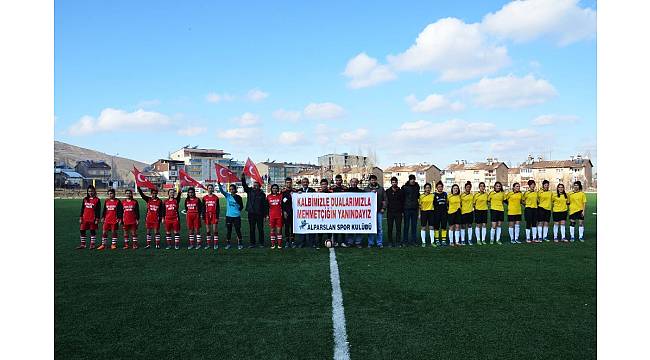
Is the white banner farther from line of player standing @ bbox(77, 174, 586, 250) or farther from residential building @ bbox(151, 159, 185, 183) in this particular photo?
residential building @ bbox(151, 159, 185, 183)

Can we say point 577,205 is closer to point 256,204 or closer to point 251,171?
point 256,204

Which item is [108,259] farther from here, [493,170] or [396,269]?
[493,170]

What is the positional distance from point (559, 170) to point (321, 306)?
108m

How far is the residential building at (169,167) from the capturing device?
12281 centimetres

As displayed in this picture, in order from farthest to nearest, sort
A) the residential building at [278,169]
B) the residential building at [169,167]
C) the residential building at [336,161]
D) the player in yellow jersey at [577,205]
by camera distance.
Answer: the residential building at [278,169] → the residential building at [169,167] → the residential building at [336,161] → the player in yellow jersey at [577,205]

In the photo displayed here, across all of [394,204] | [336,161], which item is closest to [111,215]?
[394,204]

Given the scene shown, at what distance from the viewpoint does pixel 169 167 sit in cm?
12450

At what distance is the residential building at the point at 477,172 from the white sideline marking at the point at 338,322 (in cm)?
9735


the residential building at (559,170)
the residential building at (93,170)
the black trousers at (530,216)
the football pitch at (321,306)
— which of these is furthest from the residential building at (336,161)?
the football pitch at (321,306)

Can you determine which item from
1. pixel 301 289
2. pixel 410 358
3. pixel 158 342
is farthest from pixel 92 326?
pixel 410 358

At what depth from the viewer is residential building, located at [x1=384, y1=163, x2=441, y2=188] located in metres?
110

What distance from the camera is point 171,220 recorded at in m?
12.0

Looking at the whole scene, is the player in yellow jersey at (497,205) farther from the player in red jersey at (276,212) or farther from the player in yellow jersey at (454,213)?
the player in red jersey at (276,212)

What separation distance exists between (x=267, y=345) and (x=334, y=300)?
187 cm
